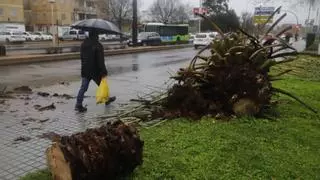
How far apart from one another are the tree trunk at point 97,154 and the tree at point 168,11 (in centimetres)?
8020

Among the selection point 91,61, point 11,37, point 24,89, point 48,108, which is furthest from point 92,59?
point 11,37

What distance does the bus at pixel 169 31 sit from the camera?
4809 cm

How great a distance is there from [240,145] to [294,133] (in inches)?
46.2

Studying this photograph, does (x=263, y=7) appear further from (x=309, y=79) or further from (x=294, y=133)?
(x=294, y=133)

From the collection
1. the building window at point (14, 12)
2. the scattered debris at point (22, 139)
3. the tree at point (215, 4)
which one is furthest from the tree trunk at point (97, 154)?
the building window at point (14, 12)

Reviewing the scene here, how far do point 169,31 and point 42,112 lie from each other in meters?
41.8

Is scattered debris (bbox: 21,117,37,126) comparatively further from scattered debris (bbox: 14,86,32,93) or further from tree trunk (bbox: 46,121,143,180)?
scattered debris (bbox: 14,86,32,93)

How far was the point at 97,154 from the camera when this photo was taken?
3941 millimetres

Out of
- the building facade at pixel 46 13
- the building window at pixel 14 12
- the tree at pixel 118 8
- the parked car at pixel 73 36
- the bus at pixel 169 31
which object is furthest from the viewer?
the building facade at pixel 46 13

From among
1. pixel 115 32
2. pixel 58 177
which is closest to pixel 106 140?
pixel 58 177

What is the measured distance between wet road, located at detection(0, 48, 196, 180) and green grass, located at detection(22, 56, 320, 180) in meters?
0.89

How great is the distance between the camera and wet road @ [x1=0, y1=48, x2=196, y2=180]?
17.3ft

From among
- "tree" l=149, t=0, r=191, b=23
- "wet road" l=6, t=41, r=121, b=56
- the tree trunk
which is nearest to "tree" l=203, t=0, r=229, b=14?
"tree" l=149, t=0, r=191, b=23

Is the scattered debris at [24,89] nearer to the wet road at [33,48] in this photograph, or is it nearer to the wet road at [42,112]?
the wet road at [42,112]
